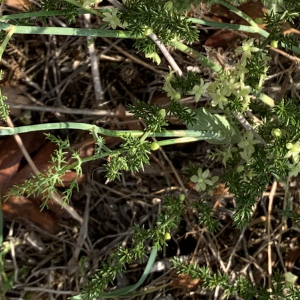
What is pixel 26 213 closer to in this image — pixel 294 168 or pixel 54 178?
pixel 54 178

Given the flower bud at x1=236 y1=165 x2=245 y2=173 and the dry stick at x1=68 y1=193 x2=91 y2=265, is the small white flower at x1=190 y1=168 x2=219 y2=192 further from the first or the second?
the dry stick at x1=68 y1=193 x2=91 y2=265

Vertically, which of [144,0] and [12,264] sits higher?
[144,0]

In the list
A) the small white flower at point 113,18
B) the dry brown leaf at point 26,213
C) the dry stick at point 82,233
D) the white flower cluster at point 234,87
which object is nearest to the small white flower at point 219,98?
the white flower cluster at point 234,87

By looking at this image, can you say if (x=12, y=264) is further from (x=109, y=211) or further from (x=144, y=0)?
(x=144, y=0)

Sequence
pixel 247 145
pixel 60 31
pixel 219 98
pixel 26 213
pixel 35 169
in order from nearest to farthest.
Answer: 1. pixel 60 31
2. pixel 219 98
3. pixel 247 145
4. pixel 35 169
5. pixel 26 213

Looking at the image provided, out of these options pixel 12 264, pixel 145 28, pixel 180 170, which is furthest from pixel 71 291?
pixel 145 28

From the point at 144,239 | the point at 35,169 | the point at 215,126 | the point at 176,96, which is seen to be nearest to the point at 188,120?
the point at 176,96

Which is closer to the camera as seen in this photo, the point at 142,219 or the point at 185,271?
the point at 185,271

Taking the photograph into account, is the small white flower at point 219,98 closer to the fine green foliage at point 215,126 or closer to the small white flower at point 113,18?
the fine green foliage at point 215,126
